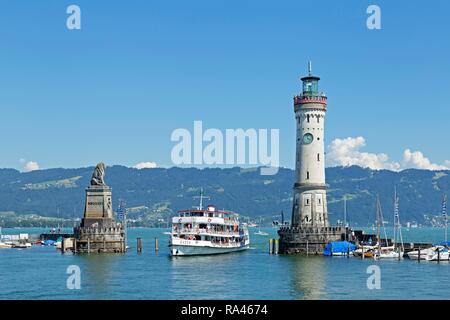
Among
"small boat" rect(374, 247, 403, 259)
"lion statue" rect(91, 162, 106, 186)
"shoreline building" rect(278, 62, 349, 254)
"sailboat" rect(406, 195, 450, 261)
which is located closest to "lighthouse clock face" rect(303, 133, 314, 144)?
"shoreline building" rect(278, 62, 349, 254)

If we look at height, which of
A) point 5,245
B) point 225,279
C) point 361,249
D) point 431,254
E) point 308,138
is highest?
point 308,138

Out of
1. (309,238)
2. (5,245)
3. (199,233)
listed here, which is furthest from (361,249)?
(5,245)

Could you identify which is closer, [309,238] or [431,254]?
[431,254]

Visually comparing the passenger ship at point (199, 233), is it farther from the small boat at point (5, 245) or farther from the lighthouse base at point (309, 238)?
the small boat at point (5, 245)

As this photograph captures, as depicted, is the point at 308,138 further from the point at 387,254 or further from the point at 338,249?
the point at 387,254

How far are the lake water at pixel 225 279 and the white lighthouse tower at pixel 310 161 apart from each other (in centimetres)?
842

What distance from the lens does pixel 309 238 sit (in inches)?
4756

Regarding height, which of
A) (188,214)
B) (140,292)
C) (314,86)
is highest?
(314,86)

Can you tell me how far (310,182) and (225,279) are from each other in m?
39.1

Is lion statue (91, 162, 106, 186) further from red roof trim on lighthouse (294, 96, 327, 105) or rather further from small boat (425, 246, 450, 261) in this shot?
small boat (425, 246, 450, 261)
